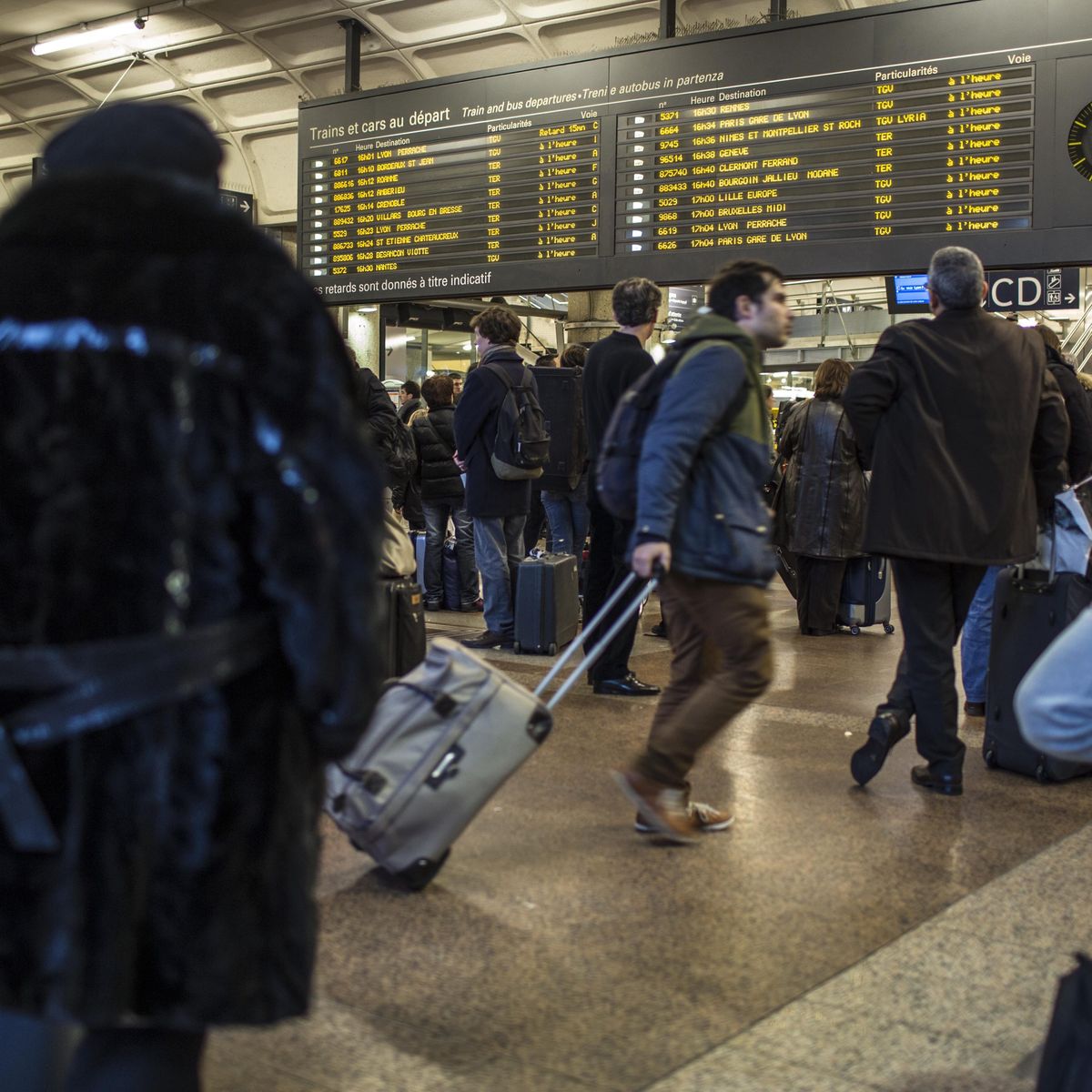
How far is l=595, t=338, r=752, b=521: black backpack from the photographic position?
412 centimetres

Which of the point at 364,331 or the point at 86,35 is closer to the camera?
A: the point at 86,35

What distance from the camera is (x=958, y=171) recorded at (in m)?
7.56

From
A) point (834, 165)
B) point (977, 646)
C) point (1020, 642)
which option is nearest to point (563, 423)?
point (834, 165)

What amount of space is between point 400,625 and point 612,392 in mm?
1421

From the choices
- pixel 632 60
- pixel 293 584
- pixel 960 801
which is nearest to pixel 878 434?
pixel 960 801

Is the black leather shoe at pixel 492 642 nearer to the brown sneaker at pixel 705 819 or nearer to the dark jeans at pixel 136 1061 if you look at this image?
the brown sneaker at pixel 705 819

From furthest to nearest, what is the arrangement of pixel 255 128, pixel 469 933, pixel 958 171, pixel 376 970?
pixel 255 128 → pixel 958 171 → pixel 469 933 → pixel 376 970

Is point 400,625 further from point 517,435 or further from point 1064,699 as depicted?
point 1064,699

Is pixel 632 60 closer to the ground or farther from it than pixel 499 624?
farther from it

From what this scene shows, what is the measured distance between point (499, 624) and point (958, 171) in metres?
3.54

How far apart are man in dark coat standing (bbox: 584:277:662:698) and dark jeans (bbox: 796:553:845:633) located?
8.74 ft

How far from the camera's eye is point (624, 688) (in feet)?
21.5

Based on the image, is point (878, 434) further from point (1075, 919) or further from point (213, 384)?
point (213, 384)

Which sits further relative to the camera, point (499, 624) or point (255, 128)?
point (255, 128)
